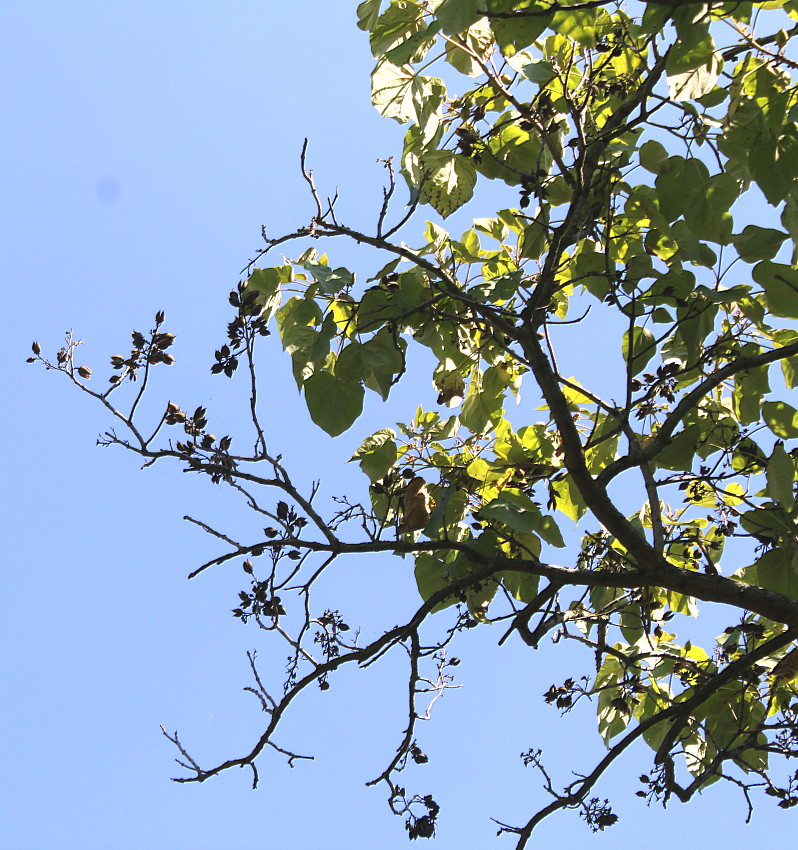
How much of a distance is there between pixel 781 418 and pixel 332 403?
4.94 ft

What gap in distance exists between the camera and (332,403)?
245 centimetres

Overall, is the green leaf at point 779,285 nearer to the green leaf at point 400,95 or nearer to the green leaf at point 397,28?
the green leaf at point 400,95

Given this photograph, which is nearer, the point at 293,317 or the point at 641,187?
the point at 293,317

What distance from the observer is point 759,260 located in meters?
2.47

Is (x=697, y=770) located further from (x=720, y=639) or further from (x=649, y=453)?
(x=649, y=453)

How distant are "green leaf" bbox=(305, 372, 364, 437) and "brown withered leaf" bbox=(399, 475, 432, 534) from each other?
329 millimetres

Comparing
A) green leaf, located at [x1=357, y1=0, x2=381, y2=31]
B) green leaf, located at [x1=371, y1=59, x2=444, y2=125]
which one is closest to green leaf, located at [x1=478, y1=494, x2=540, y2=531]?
green leaf, located at [x1=371, y1=59, x2=444, y2=125]

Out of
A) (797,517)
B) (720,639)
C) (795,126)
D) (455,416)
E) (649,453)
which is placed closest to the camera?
(649,453)

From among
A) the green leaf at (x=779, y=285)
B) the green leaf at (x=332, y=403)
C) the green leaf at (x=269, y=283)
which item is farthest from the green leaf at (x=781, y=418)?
the green leaf at (x=269, y=283)

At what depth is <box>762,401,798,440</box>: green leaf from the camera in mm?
2607

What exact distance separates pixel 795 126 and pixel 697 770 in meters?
2.29

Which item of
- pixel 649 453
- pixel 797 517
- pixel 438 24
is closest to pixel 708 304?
pixel 649 453

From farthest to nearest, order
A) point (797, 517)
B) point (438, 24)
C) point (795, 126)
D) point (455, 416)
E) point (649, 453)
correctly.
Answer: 1. point (455, 416)
2. point (797, 517)
3. point (795, 126)
4. point (649, 453)
5. point (438, 24)

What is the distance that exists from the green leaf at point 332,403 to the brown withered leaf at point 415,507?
13.0 inches
